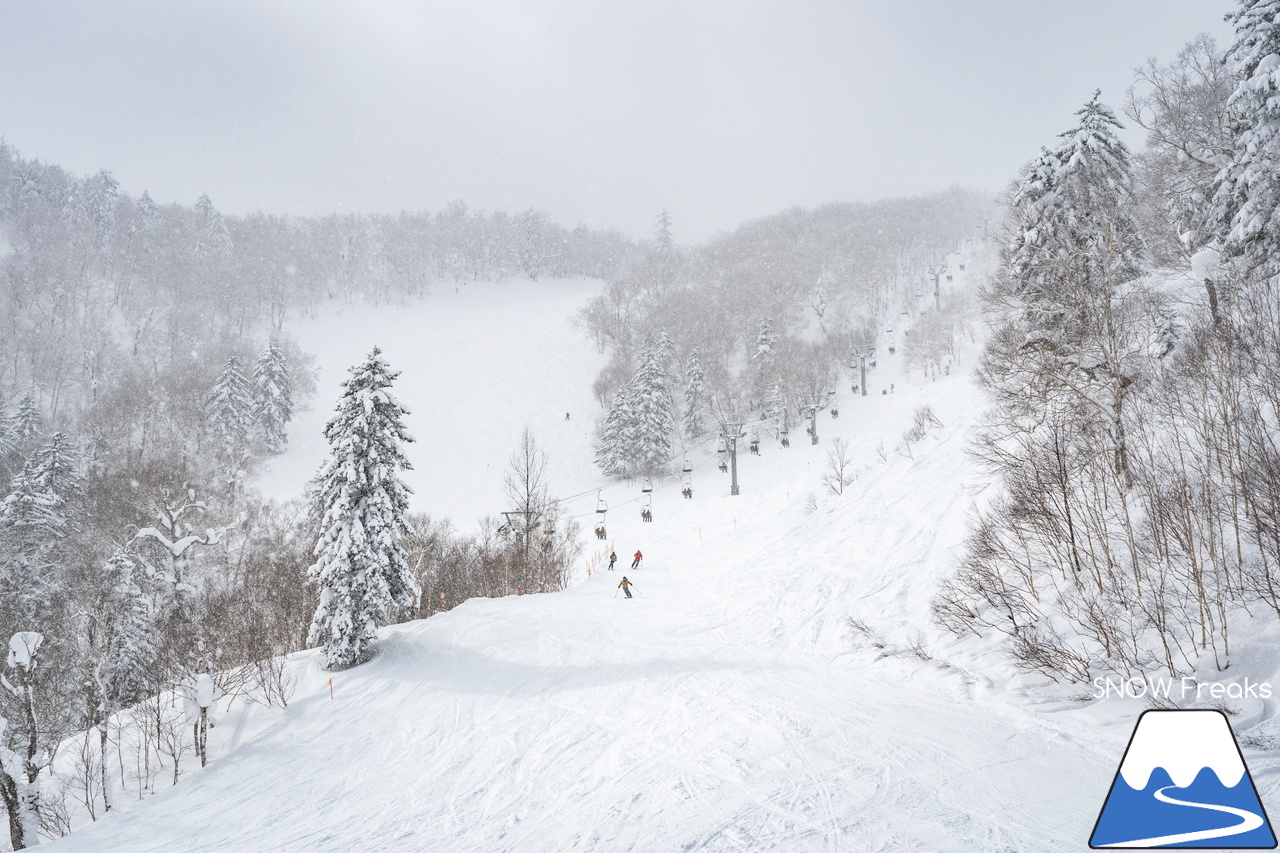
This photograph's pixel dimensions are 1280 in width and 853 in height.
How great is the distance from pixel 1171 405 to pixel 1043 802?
26.4 ft

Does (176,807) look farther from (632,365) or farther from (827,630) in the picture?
(632,365)

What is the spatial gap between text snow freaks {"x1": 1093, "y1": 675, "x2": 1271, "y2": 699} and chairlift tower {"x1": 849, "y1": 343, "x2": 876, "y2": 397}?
60.4 metres

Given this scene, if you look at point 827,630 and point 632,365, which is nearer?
point 827,630

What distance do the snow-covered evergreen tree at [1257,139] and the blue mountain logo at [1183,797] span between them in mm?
15762

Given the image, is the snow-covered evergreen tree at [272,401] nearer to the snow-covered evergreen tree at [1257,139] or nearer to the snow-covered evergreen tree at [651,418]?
the snow-covered evergreen tree at [651,418]

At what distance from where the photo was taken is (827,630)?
45.6ft

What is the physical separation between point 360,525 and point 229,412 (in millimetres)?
50913

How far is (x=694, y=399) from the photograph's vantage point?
61.5 metres

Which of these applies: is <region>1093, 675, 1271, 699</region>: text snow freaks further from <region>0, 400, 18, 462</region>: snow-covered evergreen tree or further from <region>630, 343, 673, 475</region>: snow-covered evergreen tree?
<region>0, 400, 18, 462</region>: snow-covered evergreen tree

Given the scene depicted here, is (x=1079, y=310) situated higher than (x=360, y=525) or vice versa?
(x=1079, y=310)

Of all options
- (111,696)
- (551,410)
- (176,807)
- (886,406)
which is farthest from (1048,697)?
(551,410)

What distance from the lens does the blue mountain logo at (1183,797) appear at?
4.21m

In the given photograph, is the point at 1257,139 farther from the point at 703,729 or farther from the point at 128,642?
the point at 128,642

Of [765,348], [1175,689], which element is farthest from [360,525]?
[765,348]
